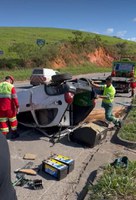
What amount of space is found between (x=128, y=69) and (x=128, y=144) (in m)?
13.5

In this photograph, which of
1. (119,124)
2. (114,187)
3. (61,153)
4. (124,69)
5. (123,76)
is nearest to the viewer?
(114,187)

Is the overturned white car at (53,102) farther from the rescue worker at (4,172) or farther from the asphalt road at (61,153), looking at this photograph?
the rescue worker at (4,172)

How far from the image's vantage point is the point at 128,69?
69.0 feet

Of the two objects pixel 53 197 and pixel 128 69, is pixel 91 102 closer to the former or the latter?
pixel 53 197

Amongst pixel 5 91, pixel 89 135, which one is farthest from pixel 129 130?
pixel 5 91


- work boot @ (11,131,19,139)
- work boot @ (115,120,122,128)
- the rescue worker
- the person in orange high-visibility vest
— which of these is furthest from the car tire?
the rescue worker

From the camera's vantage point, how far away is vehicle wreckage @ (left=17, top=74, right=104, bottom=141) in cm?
822

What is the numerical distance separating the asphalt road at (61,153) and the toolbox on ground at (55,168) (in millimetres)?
83

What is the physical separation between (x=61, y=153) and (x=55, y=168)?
56.1 inches

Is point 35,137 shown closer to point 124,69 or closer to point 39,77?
point 124,69

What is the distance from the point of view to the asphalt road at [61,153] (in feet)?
18.3

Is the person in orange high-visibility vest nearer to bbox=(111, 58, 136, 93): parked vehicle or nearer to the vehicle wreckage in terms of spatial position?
the vehicle wreckage

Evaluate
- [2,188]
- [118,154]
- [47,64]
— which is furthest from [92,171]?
[47,64]

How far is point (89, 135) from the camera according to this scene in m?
8.06
